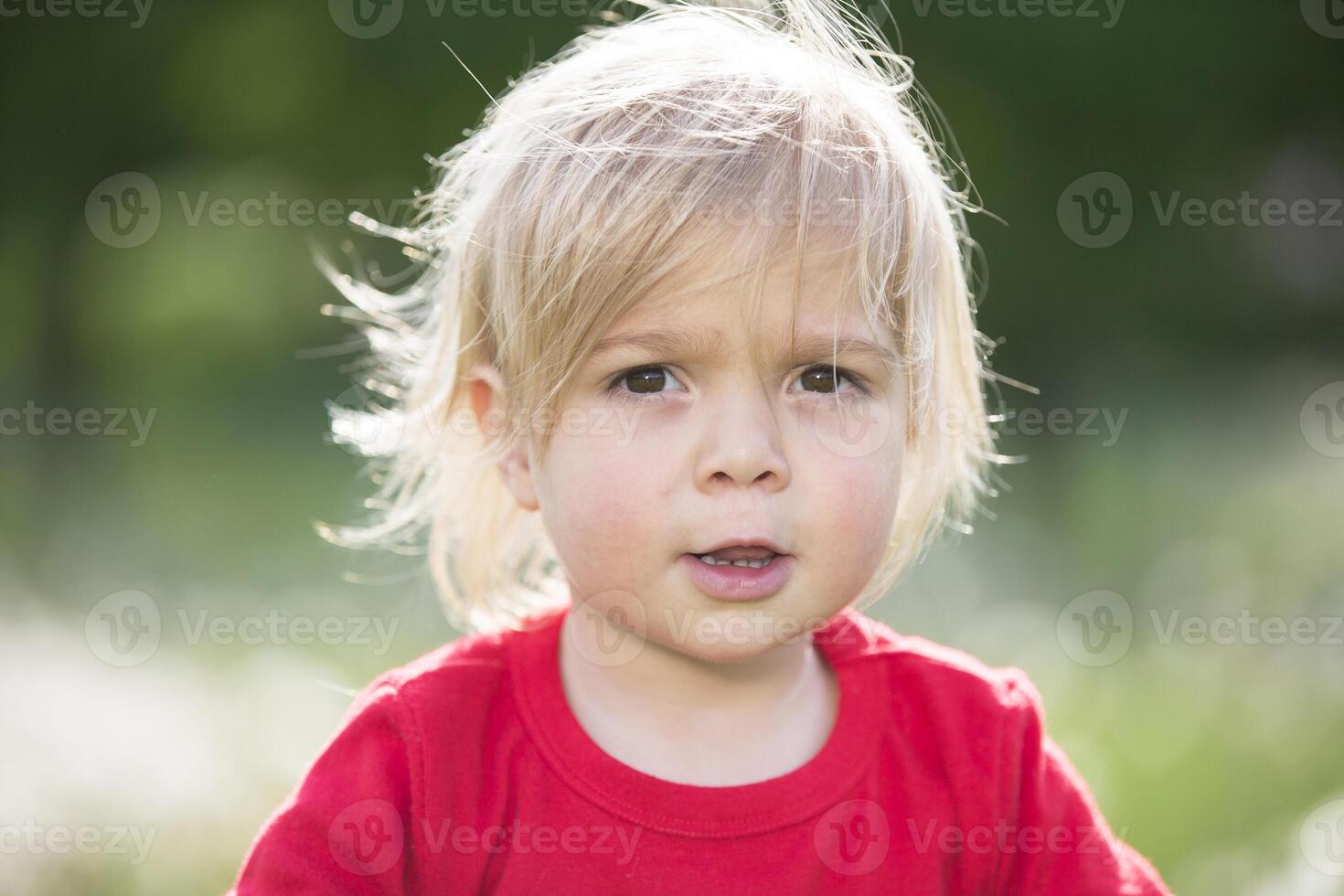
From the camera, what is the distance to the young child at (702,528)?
159 centimetres

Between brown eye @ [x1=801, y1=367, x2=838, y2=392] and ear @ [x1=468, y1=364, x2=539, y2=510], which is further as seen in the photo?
ear @ [x1=468, y1=364, x2=539, y2=510]

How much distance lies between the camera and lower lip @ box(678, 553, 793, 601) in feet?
5.18

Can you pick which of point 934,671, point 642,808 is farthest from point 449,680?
point 934,671

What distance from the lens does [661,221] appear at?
63.0 inches

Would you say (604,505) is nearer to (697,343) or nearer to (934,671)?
(697,343)

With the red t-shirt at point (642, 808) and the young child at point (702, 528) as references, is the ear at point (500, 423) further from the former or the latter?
the red t-shirt at point (642, 808)

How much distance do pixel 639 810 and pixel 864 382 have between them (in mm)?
643

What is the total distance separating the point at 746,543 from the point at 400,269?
4.79 m

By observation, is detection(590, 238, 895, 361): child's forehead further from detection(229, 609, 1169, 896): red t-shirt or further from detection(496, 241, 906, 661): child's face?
detection(229, 609, 1169, 896): red t-shirt

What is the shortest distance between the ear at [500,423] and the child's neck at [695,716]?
0.76ft

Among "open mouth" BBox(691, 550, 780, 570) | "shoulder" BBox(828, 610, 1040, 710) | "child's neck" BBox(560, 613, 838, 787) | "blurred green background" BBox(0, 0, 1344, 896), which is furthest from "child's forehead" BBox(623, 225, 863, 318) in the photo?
"blurred green background" BBox(0, 0, 1344, 896)

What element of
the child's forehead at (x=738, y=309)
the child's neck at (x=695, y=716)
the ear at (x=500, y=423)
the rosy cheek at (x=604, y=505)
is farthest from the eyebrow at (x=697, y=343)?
the child's neck at (x=695, y=716)

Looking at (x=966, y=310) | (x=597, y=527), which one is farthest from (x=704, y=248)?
(x=966, y=310)

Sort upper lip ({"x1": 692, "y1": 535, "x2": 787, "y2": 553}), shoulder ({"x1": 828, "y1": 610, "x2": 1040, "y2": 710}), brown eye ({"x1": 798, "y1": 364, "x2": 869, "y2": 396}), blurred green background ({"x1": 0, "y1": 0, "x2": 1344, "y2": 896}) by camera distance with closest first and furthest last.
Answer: upper lip ({"x1": 692, "y1": 535, "x2": 787, "y2": 553}), brown eye ({"x1": 798, "y1": 364, "x2": 869, "y2": 396}), shoulder ({"x1": 828, "y1": 610, "x2": 1040, "y2": 710}), blurred green background ({"x1": 0, "y1": 0, "x2": 1344, "y2": 896})
